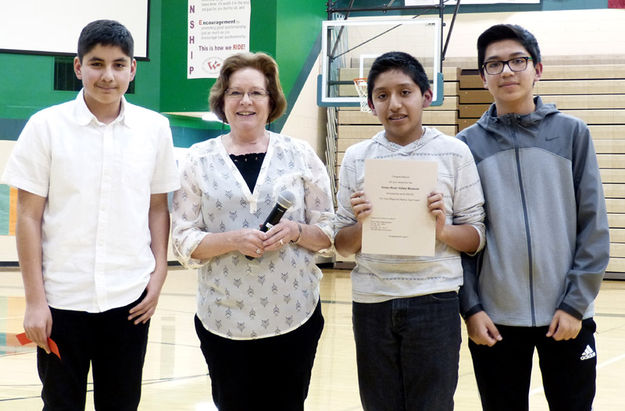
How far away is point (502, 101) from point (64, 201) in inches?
58.0

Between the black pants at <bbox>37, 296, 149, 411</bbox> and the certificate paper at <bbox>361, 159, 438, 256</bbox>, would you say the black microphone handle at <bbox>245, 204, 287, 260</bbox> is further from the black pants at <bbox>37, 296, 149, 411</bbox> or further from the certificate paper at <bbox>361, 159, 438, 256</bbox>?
the black pants at <bbox>37, 296, 149, 411</bbox>

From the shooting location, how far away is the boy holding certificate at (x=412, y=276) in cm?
238

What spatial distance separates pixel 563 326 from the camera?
7.80 ft

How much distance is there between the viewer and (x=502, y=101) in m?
2.58

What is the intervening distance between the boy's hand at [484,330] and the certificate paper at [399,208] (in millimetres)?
275

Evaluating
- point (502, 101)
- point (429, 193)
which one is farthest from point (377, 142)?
point (502, 101)

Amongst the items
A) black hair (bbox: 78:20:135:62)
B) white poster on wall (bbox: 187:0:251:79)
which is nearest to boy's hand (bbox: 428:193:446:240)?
black hair (bbox: 78:20:135:62)

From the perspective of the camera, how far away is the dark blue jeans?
2379mm

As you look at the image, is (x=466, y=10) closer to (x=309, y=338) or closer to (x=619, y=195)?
(x=619, y=195)

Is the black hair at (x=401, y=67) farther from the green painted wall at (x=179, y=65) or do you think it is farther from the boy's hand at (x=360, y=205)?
the green painted wall at (x=179, y=65)

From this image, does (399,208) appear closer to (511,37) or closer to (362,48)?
(511,37)

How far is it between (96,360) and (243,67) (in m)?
1.09

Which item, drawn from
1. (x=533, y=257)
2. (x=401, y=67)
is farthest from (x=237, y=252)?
(x=533, y=257)

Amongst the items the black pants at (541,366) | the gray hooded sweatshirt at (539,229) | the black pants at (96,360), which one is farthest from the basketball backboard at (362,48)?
the black pants at (96,360)
